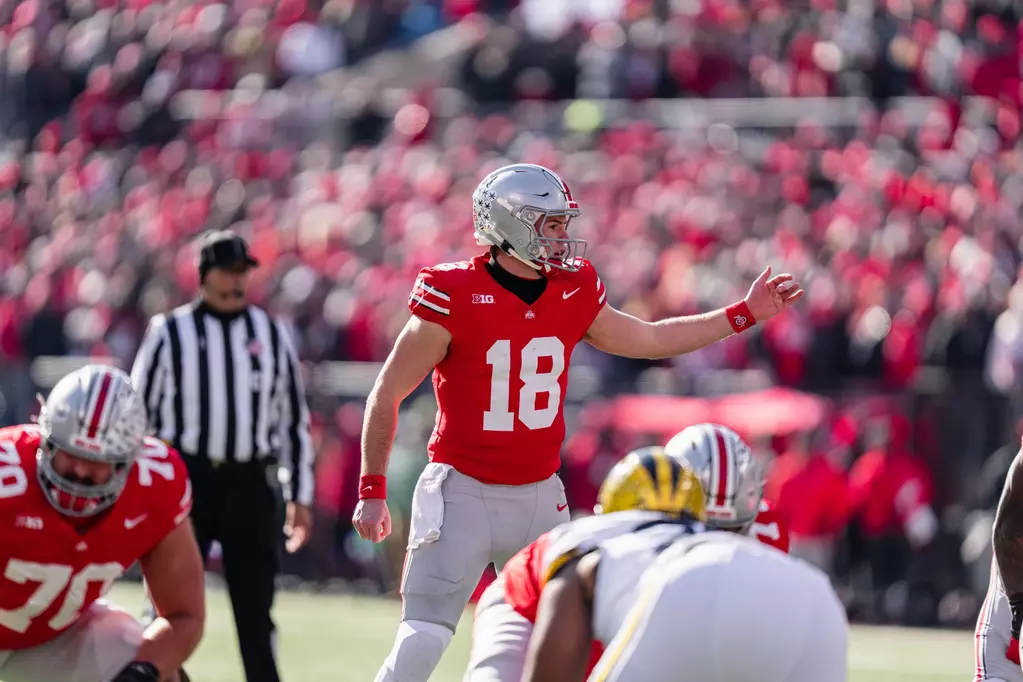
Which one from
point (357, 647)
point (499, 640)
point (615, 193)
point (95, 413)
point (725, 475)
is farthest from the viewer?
point (615, 193)

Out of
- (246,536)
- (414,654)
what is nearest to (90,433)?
(414,654)

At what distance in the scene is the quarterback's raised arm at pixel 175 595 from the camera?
4379 millimetres

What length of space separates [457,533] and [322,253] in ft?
32.0

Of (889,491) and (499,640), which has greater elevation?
(499,640)

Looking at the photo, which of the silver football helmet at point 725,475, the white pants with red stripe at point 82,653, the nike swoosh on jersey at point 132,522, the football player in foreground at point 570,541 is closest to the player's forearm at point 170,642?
the white pants with red stripe at point 82,653

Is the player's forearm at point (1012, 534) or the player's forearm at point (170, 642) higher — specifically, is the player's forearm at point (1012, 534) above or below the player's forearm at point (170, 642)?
above

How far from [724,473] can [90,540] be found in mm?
1679

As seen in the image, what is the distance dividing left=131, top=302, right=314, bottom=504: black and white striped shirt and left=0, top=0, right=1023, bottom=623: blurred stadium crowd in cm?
467

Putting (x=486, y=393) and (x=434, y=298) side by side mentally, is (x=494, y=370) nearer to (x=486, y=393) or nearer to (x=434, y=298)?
(x=486, y=393)

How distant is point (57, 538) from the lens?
439 cm

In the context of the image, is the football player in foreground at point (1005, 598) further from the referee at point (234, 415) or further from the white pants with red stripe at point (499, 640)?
the referee at point (234, 415)

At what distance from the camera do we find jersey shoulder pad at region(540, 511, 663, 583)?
3.27 meters

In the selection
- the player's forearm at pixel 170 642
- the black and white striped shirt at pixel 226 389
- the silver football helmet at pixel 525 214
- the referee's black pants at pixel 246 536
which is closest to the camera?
the player's forearm at pixel 170 642

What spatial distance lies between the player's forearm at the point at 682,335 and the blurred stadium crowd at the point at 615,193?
525 cm
